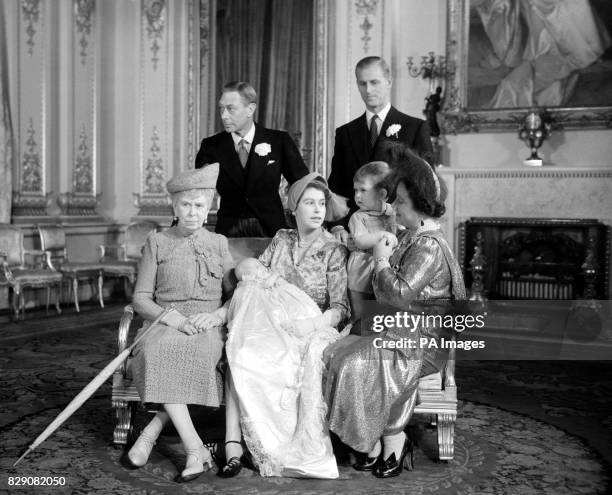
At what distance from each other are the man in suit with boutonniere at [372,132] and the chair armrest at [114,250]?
18.0 feet

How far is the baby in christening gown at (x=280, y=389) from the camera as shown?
3.15 metres

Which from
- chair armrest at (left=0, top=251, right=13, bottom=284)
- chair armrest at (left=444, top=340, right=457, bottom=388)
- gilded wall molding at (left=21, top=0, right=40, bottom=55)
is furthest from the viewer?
gilded wall molding at (left=21, top=0, right=40, bottom=55)

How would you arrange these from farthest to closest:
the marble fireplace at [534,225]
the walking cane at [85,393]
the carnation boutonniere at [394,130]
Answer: the marble fireplace at [534,225] → the carnation boutonniere at [394,130] → the walking cane at [85,393]

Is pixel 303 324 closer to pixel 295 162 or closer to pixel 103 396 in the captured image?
pixel 295 162

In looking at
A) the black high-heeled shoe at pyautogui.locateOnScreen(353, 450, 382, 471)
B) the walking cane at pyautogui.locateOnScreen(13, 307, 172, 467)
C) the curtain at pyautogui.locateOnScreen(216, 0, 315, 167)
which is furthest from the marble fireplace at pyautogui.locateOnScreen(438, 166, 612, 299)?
the walking cane at pyautogui.locateOnScreen(13, 307, 172, 467)

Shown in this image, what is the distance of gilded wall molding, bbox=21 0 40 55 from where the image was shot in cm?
856

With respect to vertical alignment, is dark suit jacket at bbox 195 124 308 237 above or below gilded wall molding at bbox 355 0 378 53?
below

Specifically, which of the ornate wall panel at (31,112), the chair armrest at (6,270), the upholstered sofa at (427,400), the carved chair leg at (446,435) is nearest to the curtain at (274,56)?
the ornate wall panel at (31,112)

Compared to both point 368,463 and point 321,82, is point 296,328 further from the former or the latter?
point 321,82

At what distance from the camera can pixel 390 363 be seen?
10.5 ft

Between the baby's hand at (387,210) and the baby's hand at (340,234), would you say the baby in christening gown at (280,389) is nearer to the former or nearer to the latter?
the baby's hand at (340,234)

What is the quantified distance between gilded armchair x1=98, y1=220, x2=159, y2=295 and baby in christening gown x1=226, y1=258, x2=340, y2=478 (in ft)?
18.5

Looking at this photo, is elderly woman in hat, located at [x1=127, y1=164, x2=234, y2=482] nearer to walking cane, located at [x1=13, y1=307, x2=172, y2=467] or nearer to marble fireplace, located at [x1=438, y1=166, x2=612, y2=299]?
walking cane, located at [x1=13, y1=307, x2=172, y2=467]

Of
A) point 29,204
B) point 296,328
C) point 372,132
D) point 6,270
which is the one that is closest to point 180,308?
point 296,328
